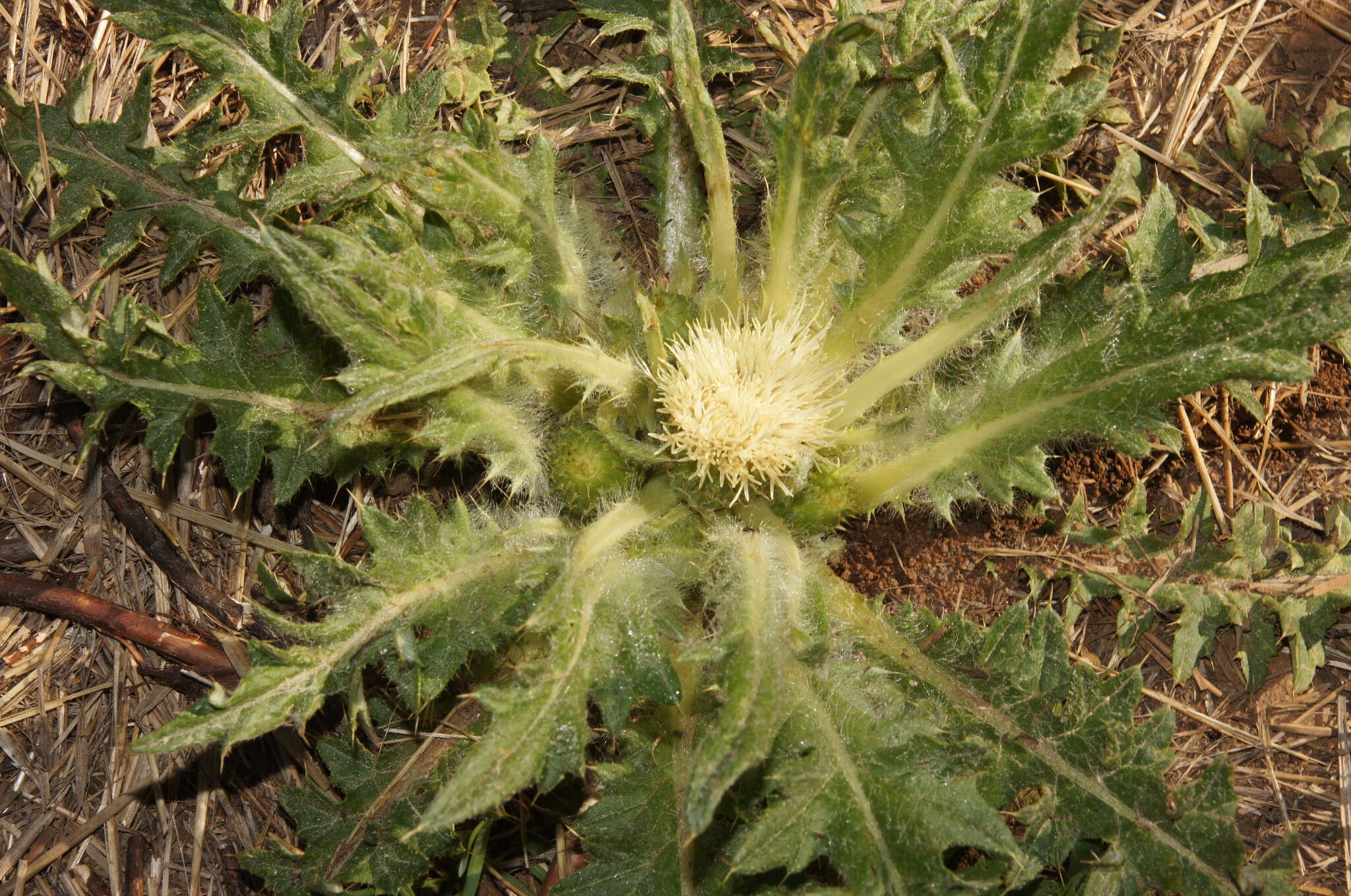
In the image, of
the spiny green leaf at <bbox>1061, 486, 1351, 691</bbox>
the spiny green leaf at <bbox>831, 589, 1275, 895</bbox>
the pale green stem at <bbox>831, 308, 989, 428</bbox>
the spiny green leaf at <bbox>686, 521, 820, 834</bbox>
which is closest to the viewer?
the spiny green leaf at <bbox>686, 521, 820, 834</bbox>

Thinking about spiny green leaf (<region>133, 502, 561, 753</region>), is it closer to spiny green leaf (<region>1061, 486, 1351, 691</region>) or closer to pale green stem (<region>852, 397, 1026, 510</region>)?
pale green stem (<region>852, 397, 1026, 510</region>)

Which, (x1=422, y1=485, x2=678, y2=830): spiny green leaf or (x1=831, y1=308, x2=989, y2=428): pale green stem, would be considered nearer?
(x1=422, y1=485, x2=678, y2=830): spiny green leaf

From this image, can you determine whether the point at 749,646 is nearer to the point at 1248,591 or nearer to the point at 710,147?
the point at 710,147

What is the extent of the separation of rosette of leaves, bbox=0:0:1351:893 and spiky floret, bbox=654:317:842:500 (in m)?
0.01

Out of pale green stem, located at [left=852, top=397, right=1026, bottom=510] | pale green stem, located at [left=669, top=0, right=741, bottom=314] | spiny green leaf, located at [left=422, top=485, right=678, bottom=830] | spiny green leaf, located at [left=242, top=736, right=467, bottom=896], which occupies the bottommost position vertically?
spiny green leaf, located at [left=242, top=736, right=467, bottom=896]

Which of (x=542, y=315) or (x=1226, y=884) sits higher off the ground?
(x=542, y=315)

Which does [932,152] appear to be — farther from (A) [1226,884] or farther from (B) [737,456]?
(A) [1226,884]

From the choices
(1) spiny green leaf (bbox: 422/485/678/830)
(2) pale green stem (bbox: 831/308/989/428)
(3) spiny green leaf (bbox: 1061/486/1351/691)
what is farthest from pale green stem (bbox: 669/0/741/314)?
(3) spiny green leaf (bbox: 1061/486/1351/691)

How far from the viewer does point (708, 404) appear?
8.59ft

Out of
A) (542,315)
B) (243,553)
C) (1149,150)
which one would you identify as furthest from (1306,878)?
(243,553)

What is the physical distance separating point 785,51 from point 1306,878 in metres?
3.23

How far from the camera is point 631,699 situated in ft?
7.63

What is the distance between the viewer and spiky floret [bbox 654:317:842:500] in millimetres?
2604

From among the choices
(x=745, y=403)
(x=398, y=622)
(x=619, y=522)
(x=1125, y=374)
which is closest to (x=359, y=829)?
(x=398, y=622)
